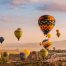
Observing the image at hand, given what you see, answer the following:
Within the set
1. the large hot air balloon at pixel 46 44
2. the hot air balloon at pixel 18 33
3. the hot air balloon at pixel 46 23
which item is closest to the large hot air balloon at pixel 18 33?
the hot air balloon at pixel 18 33

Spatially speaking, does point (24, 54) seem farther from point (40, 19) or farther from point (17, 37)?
point (40, 19)

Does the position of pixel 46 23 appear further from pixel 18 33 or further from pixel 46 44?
pixel 46 44

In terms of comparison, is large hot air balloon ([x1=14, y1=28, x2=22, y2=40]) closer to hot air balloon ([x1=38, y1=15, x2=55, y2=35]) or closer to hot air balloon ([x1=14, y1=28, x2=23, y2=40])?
hot air balloon ([x1=14, y1=28, x2=23, y2=40])

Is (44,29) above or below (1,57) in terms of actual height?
above

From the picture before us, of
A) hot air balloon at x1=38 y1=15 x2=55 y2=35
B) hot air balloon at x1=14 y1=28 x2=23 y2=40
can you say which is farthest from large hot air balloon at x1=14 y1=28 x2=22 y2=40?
hot air balloon at x1=38 y1=15 x2=55 y2=35

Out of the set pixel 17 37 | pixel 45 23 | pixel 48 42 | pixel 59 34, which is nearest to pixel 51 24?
pixel 45 23

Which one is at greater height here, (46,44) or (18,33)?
(18,33)

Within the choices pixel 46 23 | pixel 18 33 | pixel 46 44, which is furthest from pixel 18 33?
pixel 46 23

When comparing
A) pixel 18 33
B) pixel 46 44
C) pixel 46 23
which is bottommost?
pixel 46 44

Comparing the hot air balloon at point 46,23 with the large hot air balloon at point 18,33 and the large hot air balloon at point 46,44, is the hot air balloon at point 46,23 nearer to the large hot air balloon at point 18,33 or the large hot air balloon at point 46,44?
the large hot air balloon at point 18,33
